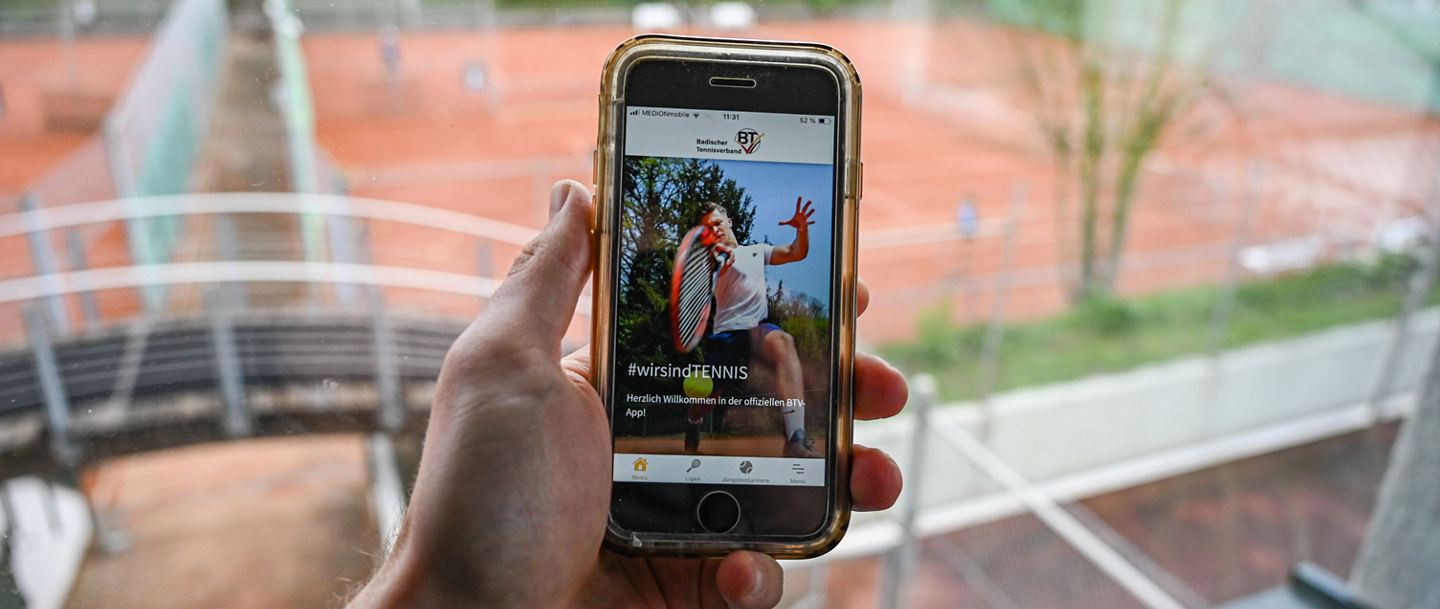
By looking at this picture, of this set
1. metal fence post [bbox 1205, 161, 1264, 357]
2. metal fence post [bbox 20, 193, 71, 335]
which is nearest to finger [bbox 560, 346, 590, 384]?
metal fence post [bbox 20, 193, 71, 335]

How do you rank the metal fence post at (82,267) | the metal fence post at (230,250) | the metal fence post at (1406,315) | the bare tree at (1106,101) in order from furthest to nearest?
the bare tree at (1106,101)
the metal fence post at (1406,315)
the metal fence post at (230,250)
the metal fence post at (82,267)

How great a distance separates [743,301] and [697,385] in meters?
0.04

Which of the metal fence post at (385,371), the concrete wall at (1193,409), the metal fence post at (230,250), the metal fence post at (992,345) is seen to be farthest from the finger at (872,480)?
the metal fence post at (992,345)

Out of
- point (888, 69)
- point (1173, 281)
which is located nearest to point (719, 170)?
point (1173, 281)

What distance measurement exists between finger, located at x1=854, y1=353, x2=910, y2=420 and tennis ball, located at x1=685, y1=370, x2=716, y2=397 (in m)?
0.10

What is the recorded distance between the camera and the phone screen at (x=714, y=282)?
0.42m

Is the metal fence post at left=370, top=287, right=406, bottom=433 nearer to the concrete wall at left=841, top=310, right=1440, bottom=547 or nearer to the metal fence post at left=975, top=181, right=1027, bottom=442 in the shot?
the concrete wall at left=841, top=310, right=1440, bottom=547

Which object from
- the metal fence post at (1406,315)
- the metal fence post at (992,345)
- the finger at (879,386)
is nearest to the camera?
the finger at (879,386)

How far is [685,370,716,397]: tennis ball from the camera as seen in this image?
421mm

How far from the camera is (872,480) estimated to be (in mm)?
453

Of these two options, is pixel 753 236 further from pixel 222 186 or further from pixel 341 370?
pixel 222 186

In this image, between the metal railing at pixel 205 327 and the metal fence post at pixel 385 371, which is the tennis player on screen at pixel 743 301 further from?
the metal fence post at pixel 385 371

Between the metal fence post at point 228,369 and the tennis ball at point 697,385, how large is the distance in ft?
1.48

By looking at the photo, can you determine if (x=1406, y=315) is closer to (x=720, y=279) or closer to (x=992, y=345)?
(x=992, y=345)
